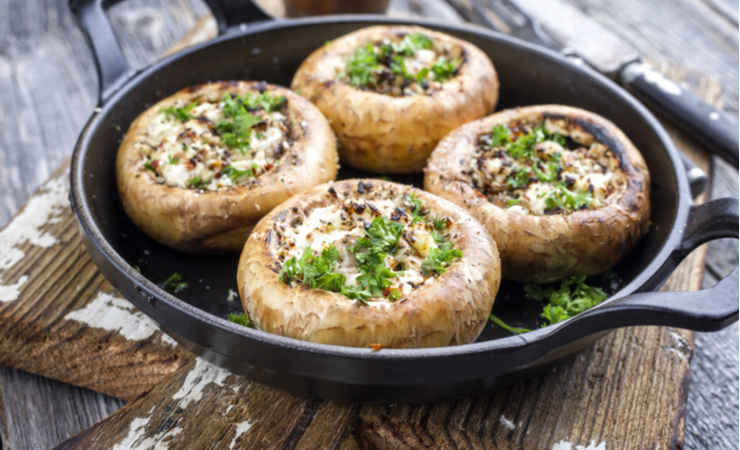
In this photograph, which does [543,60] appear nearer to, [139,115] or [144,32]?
[139,115]

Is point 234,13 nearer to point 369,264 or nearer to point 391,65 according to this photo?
point 391,65

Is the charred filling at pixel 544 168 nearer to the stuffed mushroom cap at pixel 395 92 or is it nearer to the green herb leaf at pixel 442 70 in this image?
the stuffed mushroom cap at pixel 395 92

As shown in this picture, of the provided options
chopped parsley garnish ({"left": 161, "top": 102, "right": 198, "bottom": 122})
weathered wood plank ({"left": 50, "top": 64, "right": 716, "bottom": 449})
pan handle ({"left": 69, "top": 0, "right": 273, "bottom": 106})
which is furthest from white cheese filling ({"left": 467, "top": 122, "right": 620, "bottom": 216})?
pan handle ({"left": 69, "top": 0, "right": 273, "bottom": 106})

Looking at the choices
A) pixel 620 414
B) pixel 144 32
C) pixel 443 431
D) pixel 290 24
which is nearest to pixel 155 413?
pixel 443 431

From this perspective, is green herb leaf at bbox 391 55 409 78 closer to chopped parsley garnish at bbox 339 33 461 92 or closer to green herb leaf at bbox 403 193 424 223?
chopped parsley garnish at bbox 339 33 461 92

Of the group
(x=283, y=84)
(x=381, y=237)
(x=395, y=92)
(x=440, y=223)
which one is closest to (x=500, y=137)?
(x=395, y=92)

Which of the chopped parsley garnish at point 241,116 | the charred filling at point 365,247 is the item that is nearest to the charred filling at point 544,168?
the charred filling at point 365,247
